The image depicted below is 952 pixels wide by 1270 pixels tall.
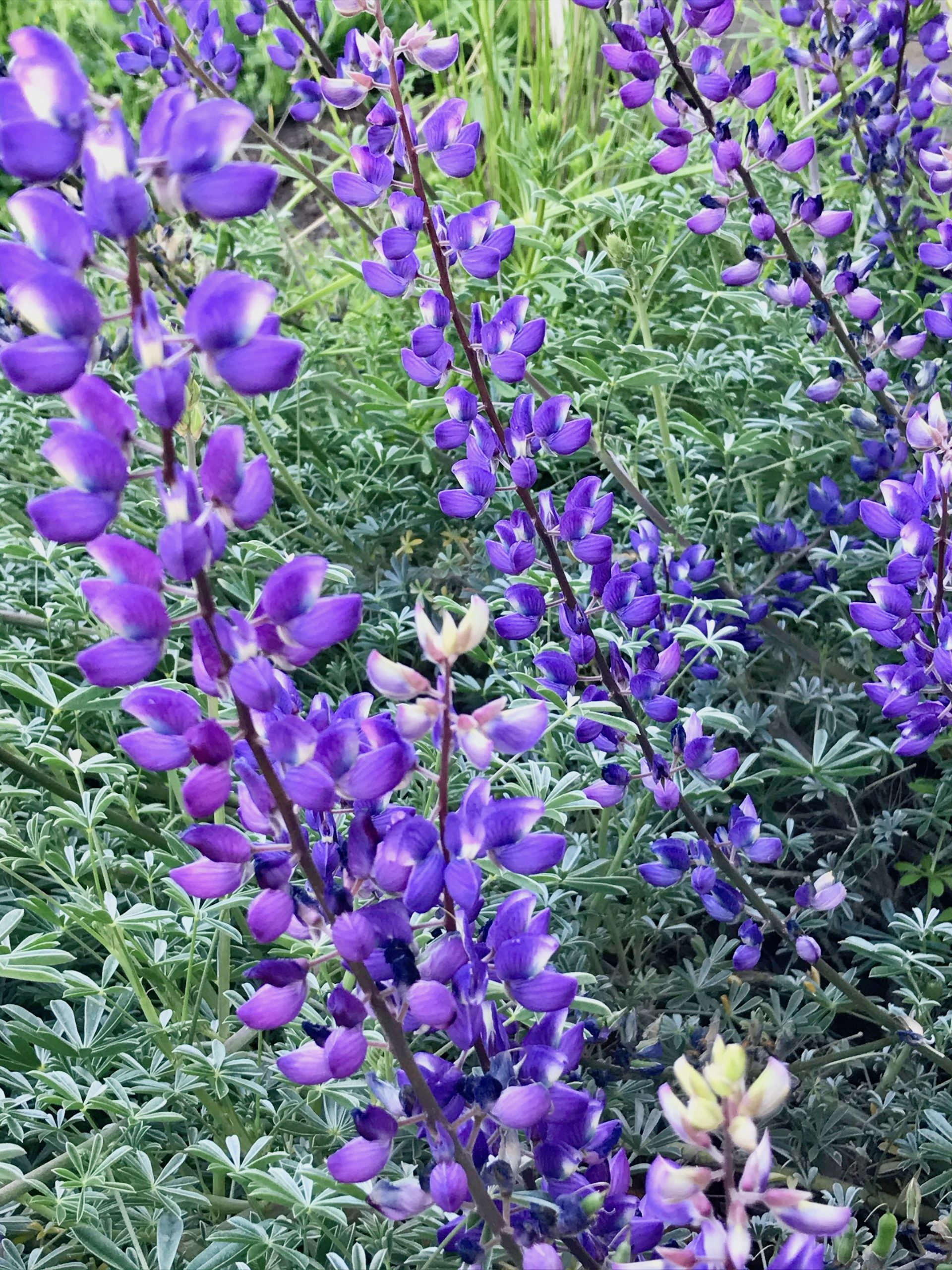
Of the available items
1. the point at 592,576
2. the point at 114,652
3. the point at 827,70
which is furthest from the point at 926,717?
the point at 827,70

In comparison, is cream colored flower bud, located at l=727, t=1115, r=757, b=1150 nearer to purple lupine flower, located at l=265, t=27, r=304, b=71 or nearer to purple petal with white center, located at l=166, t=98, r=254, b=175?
purple petal with white center, located at l=166, t=98, r=254, b=175

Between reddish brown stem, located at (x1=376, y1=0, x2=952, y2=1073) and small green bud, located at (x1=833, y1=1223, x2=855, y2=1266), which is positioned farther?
reddish brown stem, located at (x1=376, y1=0, x2=952, y2=1073)

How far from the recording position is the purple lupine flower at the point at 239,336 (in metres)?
0.66

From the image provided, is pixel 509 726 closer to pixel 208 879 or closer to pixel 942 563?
pixel 208 879

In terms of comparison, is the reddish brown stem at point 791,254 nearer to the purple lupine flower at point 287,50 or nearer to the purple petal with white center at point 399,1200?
the purple lupine flower at point 287,50

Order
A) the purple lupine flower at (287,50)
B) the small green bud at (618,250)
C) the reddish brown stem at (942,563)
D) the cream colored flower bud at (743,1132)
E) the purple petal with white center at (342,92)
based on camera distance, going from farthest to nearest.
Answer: the purple lupine flower at (287,50)
the small green bud at (618,250)
the purple petal with white center at (342,92)
the reddish brown stem at (942,563)
the cream colored flower bud at (743,1132)

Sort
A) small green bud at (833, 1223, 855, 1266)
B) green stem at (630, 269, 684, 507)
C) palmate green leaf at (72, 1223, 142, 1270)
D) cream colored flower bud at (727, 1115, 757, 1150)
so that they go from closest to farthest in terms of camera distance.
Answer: cream colored flower bud at (727, 1115, 757, 1150), small green bud at (833, 1223, 855, 1266), palmate green leaf at (72, 1223, 142, 1270), green stem at (630, 269, 684, 507)

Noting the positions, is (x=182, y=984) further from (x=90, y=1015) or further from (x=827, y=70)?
(x=827, y=70)

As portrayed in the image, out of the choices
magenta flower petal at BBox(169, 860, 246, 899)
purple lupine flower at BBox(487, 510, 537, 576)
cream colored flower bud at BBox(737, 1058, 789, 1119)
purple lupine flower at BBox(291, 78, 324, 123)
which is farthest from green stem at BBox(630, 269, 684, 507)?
cream colored flower bud at BBox(737, 1058, 789, 1119)

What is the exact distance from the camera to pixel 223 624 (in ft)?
2.31

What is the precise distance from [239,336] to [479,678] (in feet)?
5.57

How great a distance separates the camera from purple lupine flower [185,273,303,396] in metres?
0.66

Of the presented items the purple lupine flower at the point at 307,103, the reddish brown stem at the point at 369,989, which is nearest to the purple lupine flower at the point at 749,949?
the reddish brown stem at the point at 369,989

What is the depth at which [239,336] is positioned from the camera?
2.22 ft
